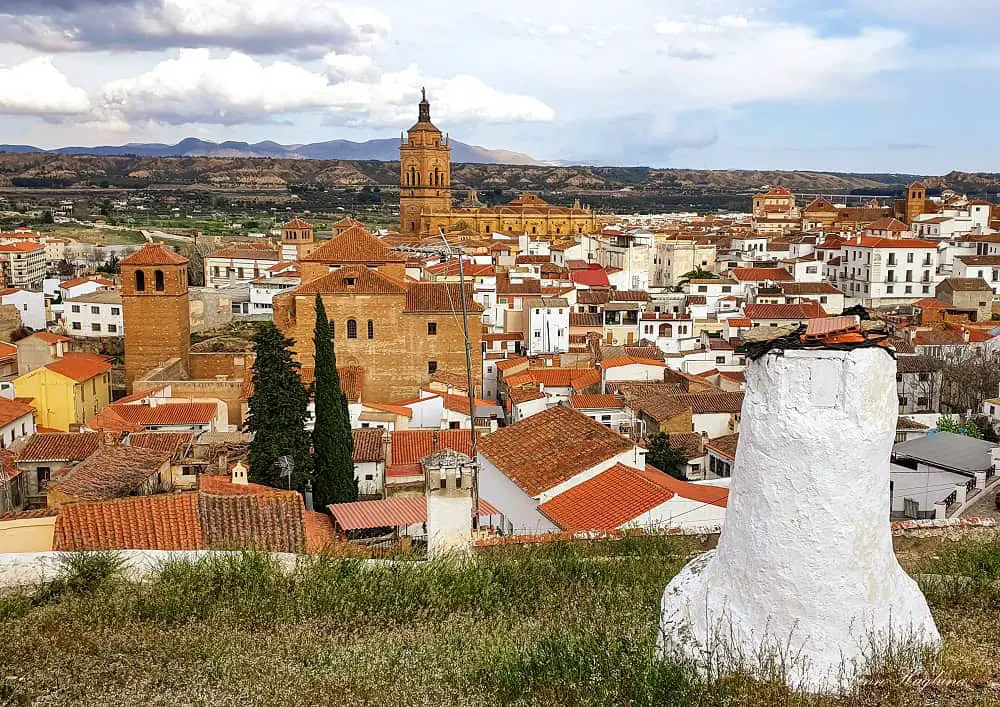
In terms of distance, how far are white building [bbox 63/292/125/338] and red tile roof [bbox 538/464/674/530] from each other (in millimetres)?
28802

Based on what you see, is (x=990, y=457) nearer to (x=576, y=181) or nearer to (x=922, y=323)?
(x=922, y=323)

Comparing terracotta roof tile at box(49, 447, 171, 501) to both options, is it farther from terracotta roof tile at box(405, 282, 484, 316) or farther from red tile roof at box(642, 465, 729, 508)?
terracotta roof tile at box(405, 282, 484, 316)

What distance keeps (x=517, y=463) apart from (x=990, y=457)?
9178mm

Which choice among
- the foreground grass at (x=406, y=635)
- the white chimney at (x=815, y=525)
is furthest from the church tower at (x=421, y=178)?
the white chimney at (x=815, y=525)

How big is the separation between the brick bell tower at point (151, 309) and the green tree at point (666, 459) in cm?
1544

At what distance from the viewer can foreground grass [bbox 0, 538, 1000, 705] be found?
166 inches

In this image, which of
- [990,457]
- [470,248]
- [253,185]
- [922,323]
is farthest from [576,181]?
[990,457]

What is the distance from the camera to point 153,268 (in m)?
27.7

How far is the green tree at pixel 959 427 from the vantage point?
66.9 ft

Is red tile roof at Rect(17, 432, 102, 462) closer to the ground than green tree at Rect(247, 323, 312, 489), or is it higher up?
closer to the ground

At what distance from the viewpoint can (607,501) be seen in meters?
9.49

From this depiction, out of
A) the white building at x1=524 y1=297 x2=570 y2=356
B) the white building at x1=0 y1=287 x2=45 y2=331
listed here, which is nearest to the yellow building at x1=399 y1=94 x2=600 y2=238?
the white building at x1=0 y1=287 x2=45 y2=331

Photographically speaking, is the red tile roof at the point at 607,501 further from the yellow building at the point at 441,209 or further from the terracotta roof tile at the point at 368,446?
the yellow building at the point at 441,209

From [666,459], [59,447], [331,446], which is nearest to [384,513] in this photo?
[331,446]
